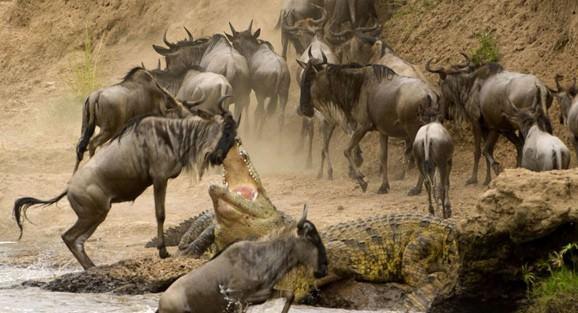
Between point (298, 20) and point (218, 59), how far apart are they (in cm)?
254

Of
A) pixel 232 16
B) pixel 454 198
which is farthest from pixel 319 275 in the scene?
pixel 232 16

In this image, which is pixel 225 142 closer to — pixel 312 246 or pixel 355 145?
pixel 312 246

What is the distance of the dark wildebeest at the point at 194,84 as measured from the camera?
55.2 ft

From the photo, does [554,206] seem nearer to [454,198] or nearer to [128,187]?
[128,187]

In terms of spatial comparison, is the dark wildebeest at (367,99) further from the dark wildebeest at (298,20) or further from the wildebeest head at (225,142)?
the wildebeest head at (225,142)

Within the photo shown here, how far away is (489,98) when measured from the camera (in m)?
15.0

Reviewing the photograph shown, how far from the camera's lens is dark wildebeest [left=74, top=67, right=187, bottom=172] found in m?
15.0

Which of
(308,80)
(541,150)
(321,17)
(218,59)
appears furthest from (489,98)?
(321,17)

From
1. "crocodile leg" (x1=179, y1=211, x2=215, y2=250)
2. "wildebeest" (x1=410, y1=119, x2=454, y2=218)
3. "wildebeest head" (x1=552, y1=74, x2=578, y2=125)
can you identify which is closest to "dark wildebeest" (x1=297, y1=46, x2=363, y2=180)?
"wildebeest" (x1=410, y1=119, x2=454, y2=218)

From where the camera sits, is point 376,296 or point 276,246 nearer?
point 276,246

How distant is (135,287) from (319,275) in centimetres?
277

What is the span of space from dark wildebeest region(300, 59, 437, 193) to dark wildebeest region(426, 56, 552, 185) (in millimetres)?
542

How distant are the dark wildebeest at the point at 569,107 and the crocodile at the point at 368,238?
4107mm

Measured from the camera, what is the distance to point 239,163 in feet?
34.2
